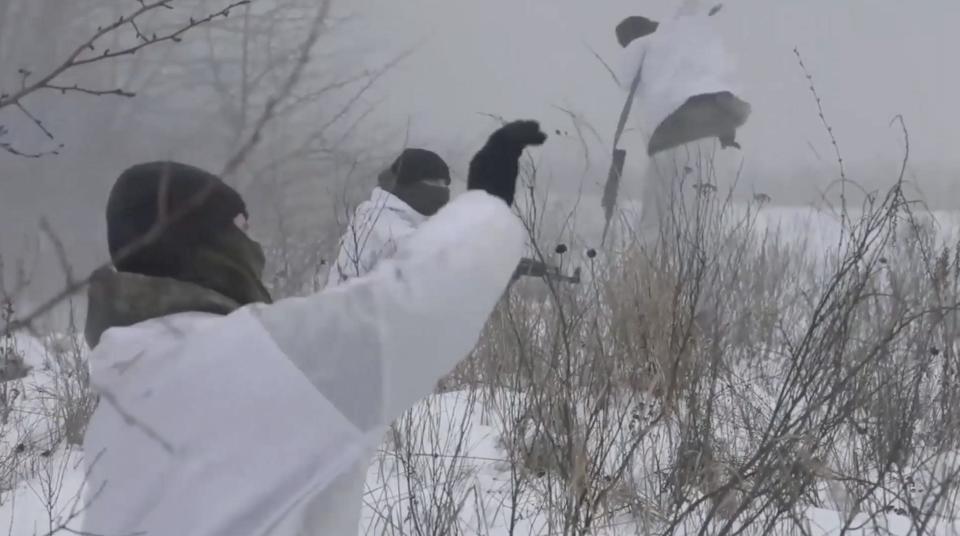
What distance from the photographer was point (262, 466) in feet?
3.44

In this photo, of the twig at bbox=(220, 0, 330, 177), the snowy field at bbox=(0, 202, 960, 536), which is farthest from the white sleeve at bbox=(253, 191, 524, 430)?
the snowy field at bbox=(0, 202, 960, 536)

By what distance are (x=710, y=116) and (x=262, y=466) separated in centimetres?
452

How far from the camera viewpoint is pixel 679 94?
17.2 ft

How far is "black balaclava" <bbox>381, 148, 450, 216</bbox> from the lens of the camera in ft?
11.6

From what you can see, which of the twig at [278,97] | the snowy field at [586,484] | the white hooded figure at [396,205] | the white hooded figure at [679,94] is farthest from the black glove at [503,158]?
the white hooded figure at [679,94]

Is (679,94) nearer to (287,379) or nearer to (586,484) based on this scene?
(586,484)

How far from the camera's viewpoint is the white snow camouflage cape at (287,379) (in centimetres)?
104

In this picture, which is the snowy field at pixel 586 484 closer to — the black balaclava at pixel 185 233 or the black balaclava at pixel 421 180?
the black balaclava at pixel 421 180

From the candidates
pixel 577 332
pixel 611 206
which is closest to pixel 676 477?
pixel 577 332

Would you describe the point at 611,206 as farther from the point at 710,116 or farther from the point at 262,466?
the point at 262,466

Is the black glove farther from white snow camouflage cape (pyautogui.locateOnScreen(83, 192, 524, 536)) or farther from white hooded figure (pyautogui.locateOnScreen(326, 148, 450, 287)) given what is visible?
white hooded figure (pyautogui.locateOnScreen(326, 148, 450, 287))

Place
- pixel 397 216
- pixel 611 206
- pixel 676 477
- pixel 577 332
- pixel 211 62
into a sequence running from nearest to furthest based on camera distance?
pixel 211 62
pixel 676 477
pixel 577 332
pixel 397 216
pixel 611 206

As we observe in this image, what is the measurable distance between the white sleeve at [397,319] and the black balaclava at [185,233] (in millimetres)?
151

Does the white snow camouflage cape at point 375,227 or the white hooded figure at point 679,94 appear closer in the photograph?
the white snow camouflage cape at point 375,227
